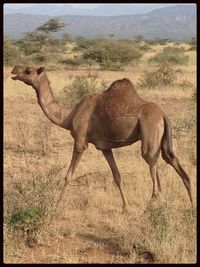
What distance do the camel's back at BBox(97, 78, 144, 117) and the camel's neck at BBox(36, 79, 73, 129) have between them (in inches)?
27.2

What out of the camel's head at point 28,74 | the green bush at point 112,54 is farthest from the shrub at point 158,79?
the camel's head at point 28,74

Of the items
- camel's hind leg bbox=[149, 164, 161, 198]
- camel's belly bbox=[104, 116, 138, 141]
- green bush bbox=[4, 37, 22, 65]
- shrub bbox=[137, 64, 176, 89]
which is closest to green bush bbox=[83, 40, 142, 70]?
green bush bbox=[4, 37, 22, 65]

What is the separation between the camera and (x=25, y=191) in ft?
22.1

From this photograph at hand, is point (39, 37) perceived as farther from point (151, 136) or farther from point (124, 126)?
point (151, 136)

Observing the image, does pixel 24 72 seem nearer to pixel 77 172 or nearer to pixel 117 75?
pixel 77 172

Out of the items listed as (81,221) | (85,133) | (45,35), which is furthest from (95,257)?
(45,35)

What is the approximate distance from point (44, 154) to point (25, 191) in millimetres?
4195

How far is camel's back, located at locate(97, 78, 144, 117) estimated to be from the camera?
23.2ft

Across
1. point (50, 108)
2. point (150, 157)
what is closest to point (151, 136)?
point (150, 157)

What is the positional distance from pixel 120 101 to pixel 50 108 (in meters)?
1.23

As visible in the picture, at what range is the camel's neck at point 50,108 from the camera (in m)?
7.74

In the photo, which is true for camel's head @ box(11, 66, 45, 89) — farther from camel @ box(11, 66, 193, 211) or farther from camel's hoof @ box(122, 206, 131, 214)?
camel's hoof @ box(122, 206, 131, 214)

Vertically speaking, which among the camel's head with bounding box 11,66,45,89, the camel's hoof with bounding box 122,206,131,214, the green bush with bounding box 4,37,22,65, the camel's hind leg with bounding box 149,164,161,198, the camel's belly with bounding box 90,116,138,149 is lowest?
the camel's hoof with bounding box 122,206,131,214

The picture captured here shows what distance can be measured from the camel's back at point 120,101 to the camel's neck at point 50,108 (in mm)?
691
